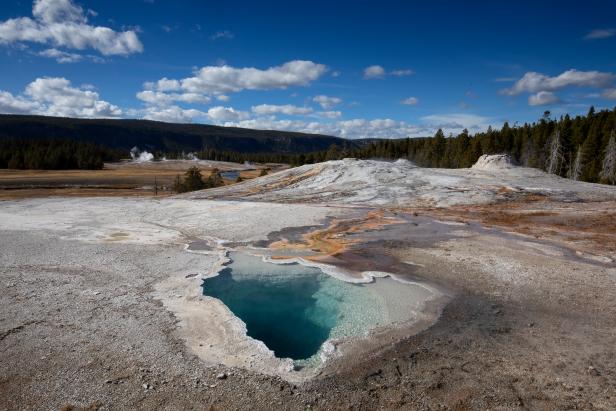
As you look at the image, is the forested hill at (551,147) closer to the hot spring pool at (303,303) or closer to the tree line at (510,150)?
the tree line at (510,150)

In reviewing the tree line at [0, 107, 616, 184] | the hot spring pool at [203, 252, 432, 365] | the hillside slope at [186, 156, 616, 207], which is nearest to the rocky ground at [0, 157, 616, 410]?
the hot spring pool at [203, 252, 432, 365]

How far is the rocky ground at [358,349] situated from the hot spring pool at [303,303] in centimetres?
97

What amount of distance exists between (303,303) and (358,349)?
130 inches

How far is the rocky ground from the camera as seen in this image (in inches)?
265

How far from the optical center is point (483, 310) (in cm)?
1052

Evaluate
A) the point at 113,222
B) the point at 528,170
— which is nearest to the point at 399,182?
the point at 528,170

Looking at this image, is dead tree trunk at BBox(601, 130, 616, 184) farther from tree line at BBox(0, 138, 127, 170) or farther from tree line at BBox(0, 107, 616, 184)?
tree line at BBox(0, 138, 127, 170)

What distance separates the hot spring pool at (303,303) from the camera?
9.25 meters

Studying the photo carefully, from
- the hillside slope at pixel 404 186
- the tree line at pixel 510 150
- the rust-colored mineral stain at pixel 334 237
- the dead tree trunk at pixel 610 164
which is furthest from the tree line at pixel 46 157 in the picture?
the dead tree trunk at pixel 610 164

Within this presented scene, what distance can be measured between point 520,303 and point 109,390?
10.0 metres

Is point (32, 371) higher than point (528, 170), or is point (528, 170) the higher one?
point (528, 170)

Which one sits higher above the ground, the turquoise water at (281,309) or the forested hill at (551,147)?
the forested hill at (551,147)

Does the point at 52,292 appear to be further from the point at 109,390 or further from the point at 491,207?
the point at 491,207

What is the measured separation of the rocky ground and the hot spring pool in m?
0.97
